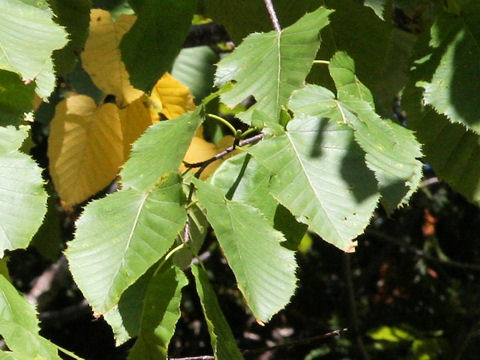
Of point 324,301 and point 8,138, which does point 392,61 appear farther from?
point 324,301

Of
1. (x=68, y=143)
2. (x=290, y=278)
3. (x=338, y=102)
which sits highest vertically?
(x=338, y=102)

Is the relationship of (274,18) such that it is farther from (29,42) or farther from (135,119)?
(135,119)

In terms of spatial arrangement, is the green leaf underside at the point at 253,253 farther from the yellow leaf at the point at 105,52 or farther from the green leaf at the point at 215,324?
the yellow leaf at the point at 105,52

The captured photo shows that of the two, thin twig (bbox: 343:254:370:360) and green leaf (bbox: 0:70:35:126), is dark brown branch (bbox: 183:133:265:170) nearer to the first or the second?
green leaf (bbox: 0:70:35:126)

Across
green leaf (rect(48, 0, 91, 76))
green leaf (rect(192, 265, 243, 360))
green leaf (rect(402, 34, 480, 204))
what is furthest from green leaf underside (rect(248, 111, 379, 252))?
green leaf (rect(48, 0, 91, 76))

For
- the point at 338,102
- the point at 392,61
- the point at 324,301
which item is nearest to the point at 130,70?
the point at 338,102

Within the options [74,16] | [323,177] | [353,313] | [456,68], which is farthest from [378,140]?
[353,313]
